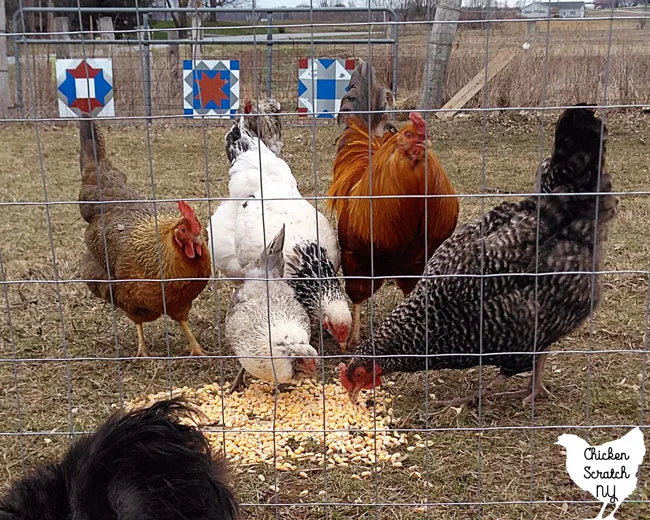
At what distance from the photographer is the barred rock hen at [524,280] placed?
3045 millimetres

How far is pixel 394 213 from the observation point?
3.90 meters

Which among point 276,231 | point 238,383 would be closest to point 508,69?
point 276,231

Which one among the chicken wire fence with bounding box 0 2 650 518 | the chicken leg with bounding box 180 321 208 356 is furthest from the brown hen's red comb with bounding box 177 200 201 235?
the chicken leg with bounding box 180 321 208 356

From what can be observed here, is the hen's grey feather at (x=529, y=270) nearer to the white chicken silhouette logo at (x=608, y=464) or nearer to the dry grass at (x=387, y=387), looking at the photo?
the dry grass at (x=387, y=387)

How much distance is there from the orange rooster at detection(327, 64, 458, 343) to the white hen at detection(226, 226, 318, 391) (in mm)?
524

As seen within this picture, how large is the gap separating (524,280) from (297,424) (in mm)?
1323

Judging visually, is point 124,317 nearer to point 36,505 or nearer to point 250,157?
point 250,157

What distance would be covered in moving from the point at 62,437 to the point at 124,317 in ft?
5.26

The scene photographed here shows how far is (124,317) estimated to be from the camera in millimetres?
4691

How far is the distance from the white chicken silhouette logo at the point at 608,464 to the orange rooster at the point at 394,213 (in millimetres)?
1643

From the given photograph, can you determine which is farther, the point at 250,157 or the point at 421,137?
the point at 250,157

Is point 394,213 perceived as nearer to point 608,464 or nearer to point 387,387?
point 387,387

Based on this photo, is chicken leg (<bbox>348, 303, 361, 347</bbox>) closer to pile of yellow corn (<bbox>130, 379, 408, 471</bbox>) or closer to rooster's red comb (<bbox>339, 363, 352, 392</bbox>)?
pile of yellow corn (<bbox>130, 379, 408, 471</bbox>)

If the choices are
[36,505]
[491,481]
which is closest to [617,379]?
[491,481]
